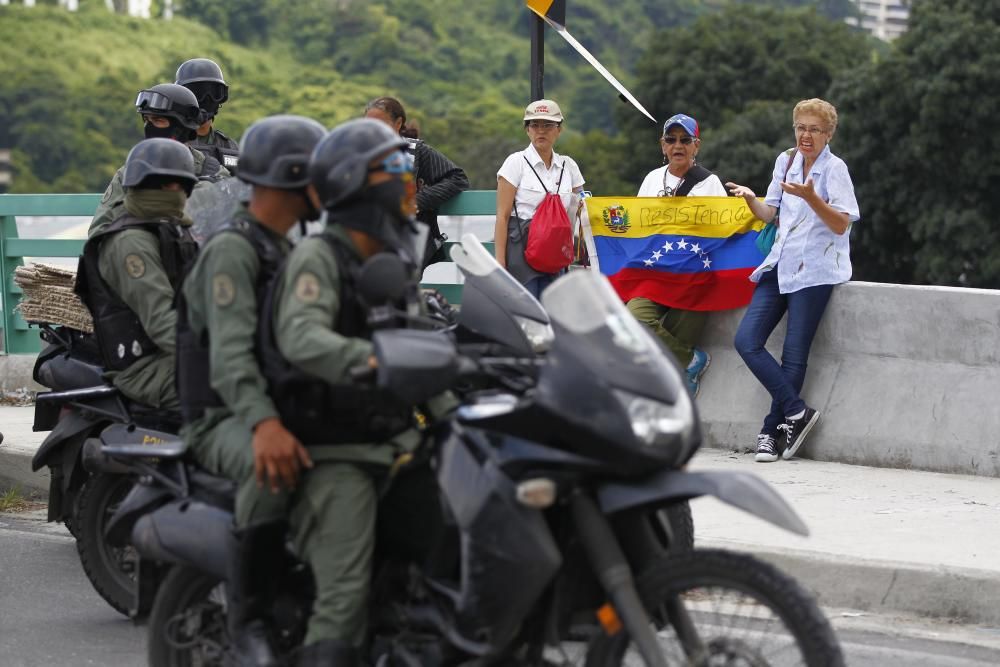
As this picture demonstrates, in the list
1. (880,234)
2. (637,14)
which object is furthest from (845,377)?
(637,14)

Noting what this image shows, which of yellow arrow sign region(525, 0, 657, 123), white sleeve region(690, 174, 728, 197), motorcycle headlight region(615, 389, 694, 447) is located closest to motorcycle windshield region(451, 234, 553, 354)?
motorcycle headlight region(615, 389, 694, 447)

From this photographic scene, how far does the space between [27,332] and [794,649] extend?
30.9ft

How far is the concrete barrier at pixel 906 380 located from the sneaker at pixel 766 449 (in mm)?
229

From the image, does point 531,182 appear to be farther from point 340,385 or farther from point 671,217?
point 340,385

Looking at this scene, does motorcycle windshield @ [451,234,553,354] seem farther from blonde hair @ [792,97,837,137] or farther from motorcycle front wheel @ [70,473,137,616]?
blonde hair @ [792,97,837,137]

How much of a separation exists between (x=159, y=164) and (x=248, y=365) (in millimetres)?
2083

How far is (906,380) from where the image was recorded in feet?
27.8

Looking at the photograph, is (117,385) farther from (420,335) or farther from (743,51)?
(743,51)

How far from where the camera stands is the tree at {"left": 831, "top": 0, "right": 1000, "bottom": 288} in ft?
144

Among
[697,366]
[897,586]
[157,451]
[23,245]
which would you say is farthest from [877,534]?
[23,245]

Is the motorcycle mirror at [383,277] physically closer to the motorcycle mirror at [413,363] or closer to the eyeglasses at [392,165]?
the motorcycle mirror at [413,363]

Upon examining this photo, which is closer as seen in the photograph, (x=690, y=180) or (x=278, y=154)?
(x=278, y=154)

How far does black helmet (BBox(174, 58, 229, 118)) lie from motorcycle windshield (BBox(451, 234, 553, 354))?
328 cm

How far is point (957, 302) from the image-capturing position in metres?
8.34
